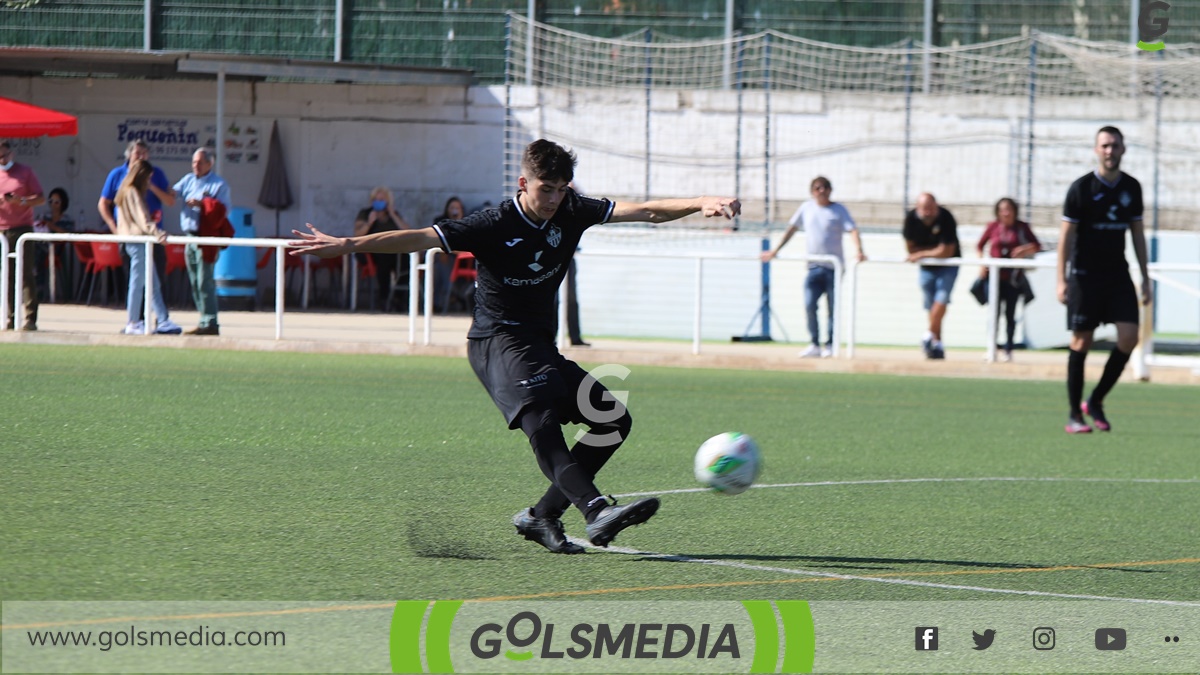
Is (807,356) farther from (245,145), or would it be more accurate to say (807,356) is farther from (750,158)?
(245,145)

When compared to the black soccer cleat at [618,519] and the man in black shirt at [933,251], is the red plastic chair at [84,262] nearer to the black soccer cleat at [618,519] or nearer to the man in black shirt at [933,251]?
the man in black shirt at [933,251]

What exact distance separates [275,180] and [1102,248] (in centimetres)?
1775

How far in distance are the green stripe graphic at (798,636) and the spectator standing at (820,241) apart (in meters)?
12.3

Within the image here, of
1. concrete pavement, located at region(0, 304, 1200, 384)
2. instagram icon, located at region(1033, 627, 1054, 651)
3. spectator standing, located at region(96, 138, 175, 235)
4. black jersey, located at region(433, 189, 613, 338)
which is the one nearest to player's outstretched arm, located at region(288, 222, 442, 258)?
black jersey, located at region(433, 189, 613, 338)

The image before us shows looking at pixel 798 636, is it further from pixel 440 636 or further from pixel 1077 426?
pixel 1077 426

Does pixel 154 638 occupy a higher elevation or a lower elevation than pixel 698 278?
lower

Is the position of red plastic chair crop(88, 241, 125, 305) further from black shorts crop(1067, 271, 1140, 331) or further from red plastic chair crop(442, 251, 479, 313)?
black shorts crop(1067, 271, 1140, 331)

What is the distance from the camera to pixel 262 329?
1984 centimetres

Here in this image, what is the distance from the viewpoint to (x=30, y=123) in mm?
18359

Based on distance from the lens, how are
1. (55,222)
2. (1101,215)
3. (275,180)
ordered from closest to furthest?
1. (1101,215)
2. (55,222)
3. (275,180)

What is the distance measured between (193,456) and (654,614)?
4.52 meters

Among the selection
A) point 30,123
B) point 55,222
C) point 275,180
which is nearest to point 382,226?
point 275,180

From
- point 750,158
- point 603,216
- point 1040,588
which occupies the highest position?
point 750,158

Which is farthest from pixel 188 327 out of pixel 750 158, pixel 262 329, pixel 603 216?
pixel 603 216
